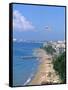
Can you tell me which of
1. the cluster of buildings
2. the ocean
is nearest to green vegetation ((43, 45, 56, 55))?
the cluster of buildings

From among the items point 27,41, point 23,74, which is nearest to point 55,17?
point 27,41

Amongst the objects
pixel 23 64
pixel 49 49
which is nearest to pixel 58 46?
pixel 49 49

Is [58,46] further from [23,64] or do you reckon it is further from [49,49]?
[23,64]

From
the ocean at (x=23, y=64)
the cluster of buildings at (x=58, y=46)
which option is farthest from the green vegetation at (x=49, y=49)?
the ocean at (x=23, y=64)

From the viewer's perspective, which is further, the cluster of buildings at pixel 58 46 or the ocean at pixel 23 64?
the cluster of buildings at pixel 58 46

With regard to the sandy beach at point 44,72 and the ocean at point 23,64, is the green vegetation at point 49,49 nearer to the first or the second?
the sandy beach at point 44,72

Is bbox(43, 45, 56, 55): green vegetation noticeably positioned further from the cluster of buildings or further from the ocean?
the ocean

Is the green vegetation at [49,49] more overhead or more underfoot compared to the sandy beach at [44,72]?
more overhead
